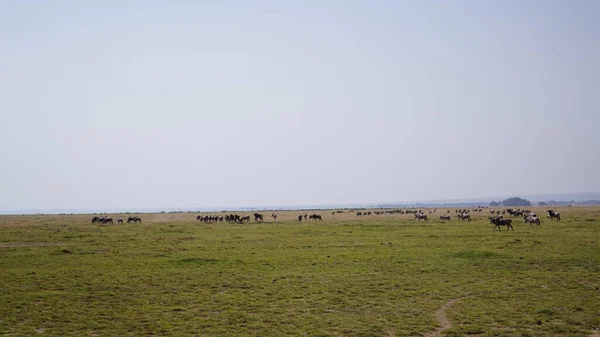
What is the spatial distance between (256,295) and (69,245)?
24.6m

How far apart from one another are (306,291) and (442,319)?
5.81 m

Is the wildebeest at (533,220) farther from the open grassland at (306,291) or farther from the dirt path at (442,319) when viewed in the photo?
the dirt path at (442,319)

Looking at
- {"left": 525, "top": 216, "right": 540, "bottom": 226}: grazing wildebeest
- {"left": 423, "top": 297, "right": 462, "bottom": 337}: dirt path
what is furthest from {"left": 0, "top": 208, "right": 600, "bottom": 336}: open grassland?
{"left": 525, "top": 216, "right": 540, "bottom": 226}: grazing wildebeest

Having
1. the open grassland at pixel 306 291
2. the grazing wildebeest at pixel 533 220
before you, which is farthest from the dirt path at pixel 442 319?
the grazing wildebeest at pixel 533 220

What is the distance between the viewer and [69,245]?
35719 mm

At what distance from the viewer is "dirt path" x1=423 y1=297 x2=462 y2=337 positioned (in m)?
12.4

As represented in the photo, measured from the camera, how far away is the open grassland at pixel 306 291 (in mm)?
13125

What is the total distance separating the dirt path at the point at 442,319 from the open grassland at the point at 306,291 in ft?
0.19

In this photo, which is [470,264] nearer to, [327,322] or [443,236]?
[327,322]

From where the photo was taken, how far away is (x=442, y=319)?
540 inches

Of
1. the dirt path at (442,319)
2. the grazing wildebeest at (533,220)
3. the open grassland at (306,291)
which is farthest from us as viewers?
the grazing wildebeest at (533,220)

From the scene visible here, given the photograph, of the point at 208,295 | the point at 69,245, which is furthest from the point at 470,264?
the point at 69,245

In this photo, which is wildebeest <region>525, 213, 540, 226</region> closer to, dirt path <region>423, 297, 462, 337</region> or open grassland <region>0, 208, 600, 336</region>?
open grassland <region>0, 208, 600, 336</region>

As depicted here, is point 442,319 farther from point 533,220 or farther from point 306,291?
point 533,220
